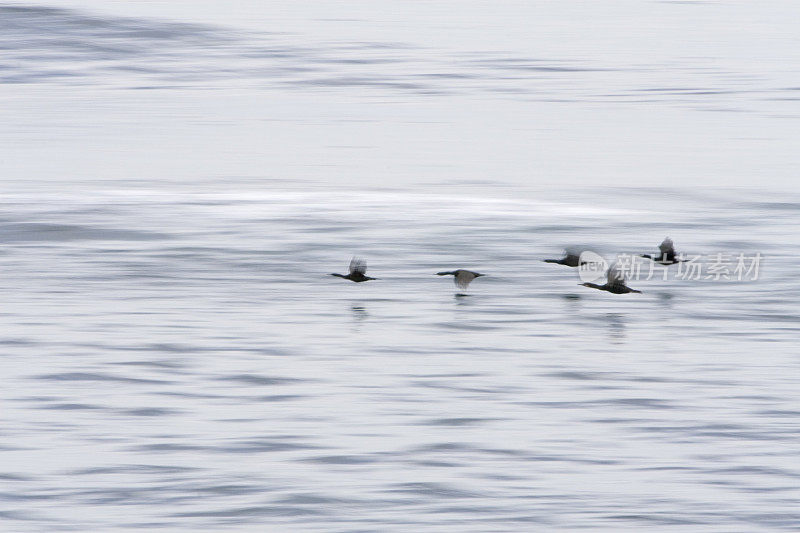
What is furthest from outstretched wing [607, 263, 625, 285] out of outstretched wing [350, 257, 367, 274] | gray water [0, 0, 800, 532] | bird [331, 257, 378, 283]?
outstretched wing [350, 257, 367, 274]

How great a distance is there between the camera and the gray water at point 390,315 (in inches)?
454

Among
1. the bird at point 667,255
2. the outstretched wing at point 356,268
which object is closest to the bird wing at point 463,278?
the outstretched wing at point 356,268

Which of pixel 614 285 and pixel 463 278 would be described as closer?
pixel 614 285

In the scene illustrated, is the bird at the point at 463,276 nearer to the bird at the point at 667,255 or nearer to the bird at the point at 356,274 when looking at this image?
the bird at the point at 356,274

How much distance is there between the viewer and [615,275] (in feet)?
61.7

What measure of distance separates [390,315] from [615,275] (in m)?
2.94

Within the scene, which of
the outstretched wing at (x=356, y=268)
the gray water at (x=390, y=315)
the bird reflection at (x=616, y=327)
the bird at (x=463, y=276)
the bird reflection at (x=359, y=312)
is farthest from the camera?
the outstretched wing at (x=356, y=268)

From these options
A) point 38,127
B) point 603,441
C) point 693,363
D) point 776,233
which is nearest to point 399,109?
point 38,127

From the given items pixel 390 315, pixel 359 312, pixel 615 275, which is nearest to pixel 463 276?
pixel 390 315

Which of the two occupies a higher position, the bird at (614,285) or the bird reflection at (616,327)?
the bird at (614,285)

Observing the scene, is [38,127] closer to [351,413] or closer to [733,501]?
[351,413]

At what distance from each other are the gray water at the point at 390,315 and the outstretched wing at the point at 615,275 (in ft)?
0.91

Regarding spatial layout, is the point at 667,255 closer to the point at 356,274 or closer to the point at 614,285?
the point at 614,285

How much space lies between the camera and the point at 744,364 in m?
15.4
